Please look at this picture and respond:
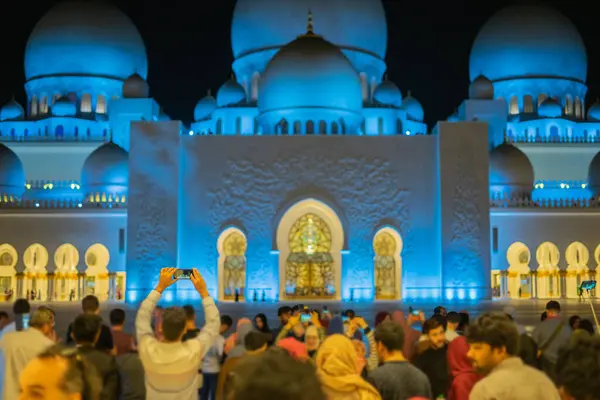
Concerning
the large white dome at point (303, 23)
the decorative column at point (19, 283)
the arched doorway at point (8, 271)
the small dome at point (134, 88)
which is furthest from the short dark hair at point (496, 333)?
the small dome at point (134, 88)

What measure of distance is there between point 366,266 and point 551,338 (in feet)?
63.8

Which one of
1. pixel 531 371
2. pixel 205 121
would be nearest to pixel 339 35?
pixel 205 121

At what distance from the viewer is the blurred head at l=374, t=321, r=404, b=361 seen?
4.68 m

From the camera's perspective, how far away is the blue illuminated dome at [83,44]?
33594 mm

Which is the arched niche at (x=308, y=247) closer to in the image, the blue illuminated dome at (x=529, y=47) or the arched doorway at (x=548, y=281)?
the arched doorway at (x=548, y=281)

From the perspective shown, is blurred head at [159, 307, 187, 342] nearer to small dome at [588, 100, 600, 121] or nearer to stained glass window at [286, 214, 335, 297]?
stained glass window at [286, 214, 335, 297]

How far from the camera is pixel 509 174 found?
29.2 m

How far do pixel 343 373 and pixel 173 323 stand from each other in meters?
1.22

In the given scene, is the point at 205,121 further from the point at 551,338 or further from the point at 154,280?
the point at 551,338

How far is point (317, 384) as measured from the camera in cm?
230

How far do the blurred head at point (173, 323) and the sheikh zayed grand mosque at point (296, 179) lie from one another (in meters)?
20.5

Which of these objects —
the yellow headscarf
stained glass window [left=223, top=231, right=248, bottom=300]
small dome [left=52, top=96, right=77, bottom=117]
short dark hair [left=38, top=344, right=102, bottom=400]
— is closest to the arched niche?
stained glass window [left=223, top=231, right=248, bottom=300]

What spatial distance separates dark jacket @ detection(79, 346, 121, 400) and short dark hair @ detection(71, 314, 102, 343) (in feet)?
0.16

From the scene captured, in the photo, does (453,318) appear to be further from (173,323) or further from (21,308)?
(21,308)
